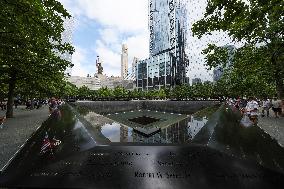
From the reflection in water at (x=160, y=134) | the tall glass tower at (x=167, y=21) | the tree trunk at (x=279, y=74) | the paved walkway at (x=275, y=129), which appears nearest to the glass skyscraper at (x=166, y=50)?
the tall glass tower at (x=167, y=21)

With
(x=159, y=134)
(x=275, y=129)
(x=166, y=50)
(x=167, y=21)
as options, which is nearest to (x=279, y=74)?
(x=275, y=129)

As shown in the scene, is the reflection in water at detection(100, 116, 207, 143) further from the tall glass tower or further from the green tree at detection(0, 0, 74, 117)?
the tall glass tower

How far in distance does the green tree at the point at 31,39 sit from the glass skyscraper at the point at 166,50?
123842mm

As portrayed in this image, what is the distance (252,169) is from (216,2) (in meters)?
5.68

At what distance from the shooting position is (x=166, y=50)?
17238 centimetres

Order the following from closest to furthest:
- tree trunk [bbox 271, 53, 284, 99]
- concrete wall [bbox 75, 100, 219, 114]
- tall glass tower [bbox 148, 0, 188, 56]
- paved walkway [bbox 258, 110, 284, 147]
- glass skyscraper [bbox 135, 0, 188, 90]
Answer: paved walkway [bbox 258, 110, 284, 147] → concrete wall [bbox 75, 100, 219, 114] → tree trunk [bbox 271, 53, 284, 99] → glass skyscraper [bbox 135, 0, 188, 90] → tall glass tower [bbox 148, 0, 188, 56]

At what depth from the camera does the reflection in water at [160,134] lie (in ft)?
16.7

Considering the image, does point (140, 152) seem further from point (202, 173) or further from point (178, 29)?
point (178, 29)

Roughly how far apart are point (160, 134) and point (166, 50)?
170 metres

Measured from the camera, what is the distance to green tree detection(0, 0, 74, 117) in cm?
919

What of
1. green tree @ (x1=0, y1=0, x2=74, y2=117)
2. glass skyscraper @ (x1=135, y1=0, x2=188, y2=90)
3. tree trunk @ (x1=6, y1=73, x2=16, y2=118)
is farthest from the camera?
glass skyscraper @ (x1=135, y1=0, x2=188, y2=90)

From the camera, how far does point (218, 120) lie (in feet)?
18.6

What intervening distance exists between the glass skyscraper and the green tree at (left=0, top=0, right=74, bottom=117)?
124 meters

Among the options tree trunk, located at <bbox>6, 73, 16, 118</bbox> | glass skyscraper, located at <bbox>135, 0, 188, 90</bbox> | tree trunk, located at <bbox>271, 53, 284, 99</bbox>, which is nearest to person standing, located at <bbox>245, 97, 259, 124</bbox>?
tree trunk, located at <bbox>271, 53, 284, 99</bbox>
